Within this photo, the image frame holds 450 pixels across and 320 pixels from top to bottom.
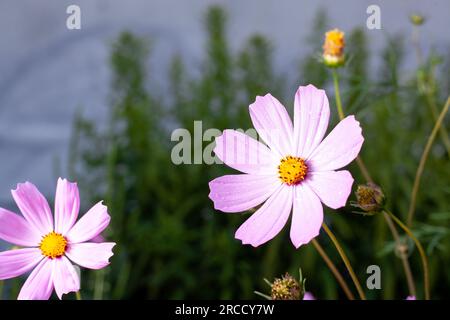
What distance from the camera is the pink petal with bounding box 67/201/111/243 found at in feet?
0.91

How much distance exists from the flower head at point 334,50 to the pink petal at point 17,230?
22 cm

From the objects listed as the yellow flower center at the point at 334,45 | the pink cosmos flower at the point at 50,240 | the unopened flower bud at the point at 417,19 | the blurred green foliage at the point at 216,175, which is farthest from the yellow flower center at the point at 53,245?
the blurred green foliage at the point at 216,175

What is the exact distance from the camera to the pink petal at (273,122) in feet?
0.99

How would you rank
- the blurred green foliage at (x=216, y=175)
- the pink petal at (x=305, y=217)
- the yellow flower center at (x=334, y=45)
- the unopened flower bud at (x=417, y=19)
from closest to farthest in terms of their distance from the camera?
the pink petal at (x=305, y=217) → the yellow flower center at (x=334, y=45) → the unopened flower bud at (x=417, y=19) → the blurred green foliage at (x=216, y=175)

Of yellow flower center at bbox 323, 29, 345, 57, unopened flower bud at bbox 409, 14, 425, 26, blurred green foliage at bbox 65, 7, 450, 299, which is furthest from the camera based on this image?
blurred green foliage at bbox 65, 7, 450, 299

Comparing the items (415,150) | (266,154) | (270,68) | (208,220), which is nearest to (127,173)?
(208,220)

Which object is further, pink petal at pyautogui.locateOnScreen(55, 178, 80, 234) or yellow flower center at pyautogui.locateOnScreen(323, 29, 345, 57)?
yellow flower center at pyautogui.locateOnScreen(323, 29, 345, 57)

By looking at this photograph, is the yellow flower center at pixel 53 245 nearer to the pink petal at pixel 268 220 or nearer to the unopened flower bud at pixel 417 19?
the pink petal at pixel 268 220

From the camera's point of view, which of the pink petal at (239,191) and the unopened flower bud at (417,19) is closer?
the pink petal at (239,191)

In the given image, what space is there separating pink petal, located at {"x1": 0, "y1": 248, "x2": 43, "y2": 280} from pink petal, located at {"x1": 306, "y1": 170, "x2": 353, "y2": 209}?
12 centimetres

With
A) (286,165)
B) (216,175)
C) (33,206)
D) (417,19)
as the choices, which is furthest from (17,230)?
(216,175)

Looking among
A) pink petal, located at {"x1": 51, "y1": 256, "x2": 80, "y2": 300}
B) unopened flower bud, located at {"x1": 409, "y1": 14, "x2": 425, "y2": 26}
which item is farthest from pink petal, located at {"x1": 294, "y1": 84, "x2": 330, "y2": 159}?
unopened flower bud, located at {"x1": 409, "y1": 14, "x2": 425, "y2": 26}

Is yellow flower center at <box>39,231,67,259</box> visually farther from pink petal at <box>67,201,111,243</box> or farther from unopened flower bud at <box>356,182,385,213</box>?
unopened flower bud at <box>356,182,385,213</box>

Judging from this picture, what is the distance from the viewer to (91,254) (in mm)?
282
